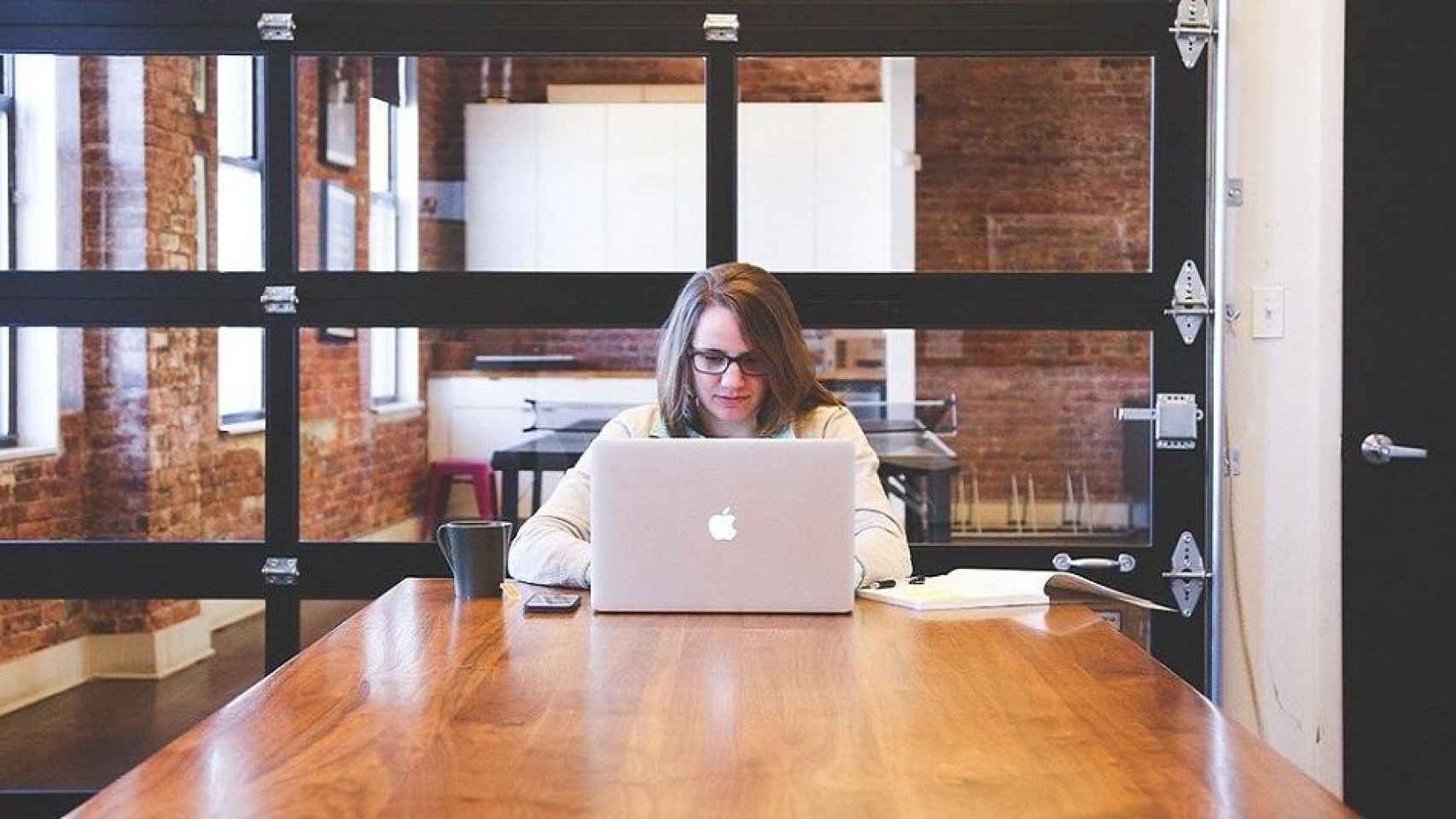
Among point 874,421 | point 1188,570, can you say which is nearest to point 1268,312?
point 1188,570

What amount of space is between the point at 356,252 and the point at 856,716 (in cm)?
254

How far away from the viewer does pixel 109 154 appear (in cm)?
402

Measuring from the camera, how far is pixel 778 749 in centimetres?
143

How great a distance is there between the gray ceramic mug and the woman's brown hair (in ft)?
2.01

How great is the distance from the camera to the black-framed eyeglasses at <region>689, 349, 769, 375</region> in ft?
9.48

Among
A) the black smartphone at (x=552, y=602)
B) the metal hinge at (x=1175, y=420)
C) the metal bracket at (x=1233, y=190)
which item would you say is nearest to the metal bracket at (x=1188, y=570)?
the metal hinge at (x=1175, y=420)

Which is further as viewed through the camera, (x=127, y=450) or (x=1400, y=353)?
(x=127, y=450)

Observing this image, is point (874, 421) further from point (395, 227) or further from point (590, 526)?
point (590, 526)

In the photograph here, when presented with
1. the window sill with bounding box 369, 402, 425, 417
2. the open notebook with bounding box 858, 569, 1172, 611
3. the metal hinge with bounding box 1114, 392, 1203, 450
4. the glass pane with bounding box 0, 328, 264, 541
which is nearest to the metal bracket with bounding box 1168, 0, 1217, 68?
the metal hinge with bounding box 1114, 392, 1203, 450

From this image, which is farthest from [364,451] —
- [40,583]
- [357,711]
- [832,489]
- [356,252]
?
[357,711]

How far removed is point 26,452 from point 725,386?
1929 mm

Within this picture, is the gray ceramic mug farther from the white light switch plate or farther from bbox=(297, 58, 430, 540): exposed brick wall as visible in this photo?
the white light switch plate

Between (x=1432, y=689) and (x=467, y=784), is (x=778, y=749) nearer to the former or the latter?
(x=467, y=784)

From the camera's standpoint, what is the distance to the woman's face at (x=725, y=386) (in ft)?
9.49
